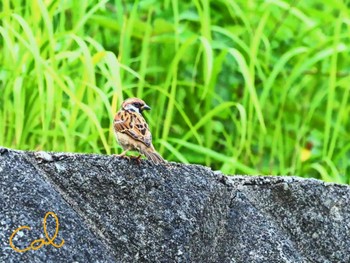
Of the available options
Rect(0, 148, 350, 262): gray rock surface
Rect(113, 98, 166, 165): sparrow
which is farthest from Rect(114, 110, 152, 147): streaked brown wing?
Rect(0, 148, 350, 262): gray rock surface

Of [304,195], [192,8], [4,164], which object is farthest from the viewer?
[192,8]

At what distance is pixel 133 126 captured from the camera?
250 cm

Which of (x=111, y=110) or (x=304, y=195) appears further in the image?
(x=111, y=110)

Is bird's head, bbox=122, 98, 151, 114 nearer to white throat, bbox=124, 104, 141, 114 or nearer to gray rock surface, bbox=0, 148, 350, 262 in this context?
white throat, bbox=124, 104, 141, 114

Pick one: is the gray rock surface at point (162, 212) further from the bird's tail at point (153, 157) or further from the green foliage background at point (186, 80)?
the green foliage background at point (186, 80)

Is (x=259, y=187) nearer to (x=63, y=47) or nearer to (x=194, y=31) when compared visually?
(x=63, y=47)

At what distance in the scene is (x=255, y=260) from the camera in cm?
237

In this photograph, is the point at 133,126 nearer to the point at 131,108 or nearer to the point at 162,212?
the point at 131,108

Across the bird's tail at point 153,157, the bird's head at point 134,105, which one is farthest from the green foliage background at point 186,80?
the bird's tail at point 153,157

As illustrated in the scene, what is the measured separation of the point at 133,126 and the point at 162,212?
0.34 m

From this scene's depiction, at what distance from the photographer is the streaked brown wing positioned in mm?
2459

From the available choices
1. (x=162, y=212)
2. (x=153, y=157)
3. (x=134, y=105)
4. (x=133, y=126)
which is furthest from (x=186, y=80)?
(x=162, y=212)

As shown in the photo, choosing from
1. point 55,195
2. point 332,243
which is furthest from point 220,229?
point 55,195

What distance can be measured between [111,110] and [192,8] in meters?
1.23
